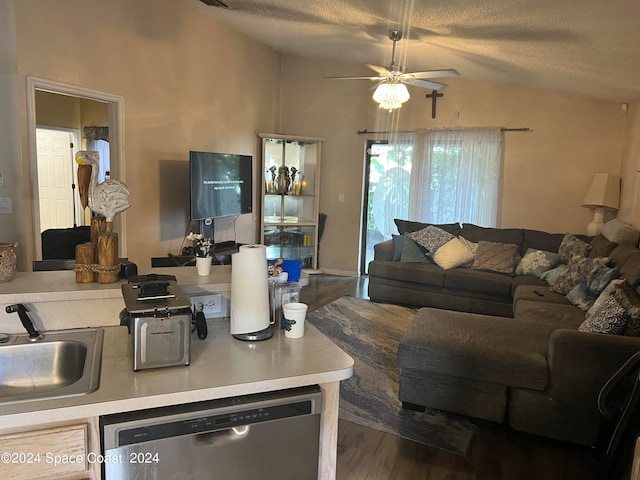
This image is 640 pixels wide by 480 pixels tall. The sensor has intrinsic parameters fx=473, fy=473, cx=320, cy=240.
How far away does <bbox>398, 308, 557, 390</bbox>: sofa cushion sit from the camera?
2.65 m

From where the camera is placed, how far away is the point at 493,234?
5.39 m

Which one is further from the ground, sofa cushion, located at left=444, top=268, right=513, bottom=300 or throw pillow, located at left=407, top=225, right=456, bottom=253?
throw pillow, located at left=407, top=225, right=456, bottom=253

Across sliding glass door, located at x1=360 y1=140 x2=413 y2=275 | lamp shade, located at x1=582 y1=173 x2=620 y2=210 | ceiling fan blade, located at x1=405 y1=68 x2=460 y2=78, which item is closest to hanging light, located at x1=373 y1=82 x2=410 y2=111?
ceiling fan blade, located at x1=405 y1=68 x2=460 y2=78

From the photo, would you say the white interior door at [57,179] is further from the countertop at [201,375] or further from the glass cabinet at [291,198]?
the countertop at [201,375]

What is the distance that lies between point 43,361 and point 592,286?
368 centimetres

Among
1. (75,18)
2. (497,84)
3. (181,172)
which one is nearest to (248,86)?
(181,172)

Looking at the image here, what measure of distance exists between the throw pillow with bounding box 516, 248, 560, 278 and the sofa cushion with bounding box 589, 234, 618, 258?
1.11 ft

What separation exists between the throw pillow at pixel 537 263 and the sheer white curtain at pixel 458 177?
3.15 feet

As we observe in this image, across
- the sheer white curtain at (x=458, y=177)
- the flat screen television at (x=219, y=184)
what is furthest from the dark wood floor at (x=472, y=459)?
the sheer white curtain at (x=458, y=177)

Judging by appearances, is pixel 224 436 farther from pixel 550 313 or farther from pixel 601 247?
pixel 601 247

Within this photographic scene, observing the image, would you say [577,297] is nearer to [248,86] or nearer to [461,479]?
[461,479]

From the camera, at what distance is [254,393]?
139 cm

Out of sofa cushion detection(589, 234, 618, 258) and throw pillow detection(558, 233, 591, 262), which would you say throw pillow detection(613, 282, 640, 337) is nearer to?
sofa cushion detection(589, 234, 618, 258)

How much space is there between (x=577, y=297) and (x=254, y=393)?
3335mm
